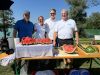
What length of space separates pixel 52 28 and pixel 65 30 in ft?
1.29

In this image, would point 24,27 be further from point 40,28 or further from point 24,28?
point 40,28

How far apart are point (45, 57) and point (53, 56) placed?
0.14 m

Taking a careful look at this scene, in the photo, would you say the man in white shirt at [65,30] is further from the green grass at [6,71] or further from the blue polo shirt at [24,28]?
the green grass at [6,71]

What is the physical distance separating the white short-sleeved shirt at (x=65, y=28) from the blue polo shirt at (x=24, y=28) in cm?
57

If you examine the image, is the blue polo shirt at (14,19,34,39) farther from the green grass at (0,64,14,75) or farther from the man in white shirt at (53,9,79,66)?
the green grass at (0,64,14,75)

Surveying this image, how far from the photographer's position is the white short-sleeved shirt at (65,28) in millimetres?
7910

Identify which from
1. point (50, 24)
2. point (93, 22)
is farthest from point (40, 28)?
point (93, 22)

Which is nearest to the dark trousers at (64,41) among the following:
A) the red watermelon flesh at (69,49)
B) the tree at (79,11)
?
the red watermelon flesh at (69,49)

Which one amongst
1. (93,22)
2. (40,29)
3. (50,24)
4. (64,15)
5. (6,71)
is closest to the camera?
(64,15)

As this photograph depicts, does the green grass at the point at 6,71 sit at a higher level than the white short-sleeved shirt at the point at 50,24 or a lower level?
lower

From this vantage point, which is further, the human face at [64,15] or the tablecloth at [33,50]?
the human face at [64,15]

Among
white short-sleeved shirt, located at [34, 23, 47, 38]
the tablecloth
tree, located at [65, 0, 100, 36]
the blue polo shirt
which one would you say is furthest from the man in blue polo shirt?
tree, located at [65, 0, 100, 36]

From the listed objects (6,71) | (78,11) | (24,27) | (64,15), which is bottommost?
(6,71)

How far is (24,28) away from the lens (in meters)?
7.90
